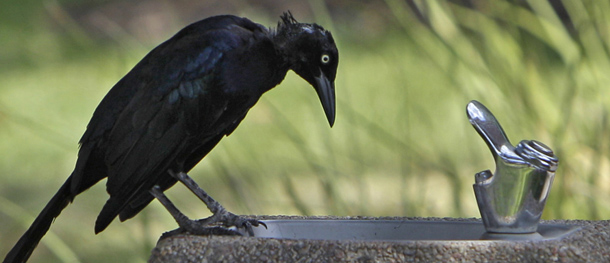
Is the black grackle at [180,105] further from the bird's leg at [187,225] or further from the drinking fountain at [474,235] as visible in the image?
the drinking fountain at [474,235]

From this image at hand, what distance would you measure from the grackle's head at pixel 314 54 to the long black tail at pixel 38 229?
1.46 feet

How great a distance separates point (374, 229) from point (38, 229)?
57cm

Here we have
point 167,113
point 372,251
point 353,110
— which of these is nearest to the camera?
point 372,251

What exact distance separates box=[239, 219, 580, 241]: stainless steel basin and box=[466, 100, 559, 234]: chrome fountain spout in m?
0.10

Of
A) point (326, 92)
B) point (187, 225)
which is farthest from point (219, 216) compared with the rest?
point (326, 92)

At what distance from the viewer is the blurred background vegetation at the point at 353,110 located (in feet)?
5.71

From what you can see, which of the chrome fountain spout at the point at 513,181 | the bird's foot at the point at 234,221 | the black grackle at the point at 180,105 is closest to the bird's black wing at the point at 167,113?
the black grackle at the point at 180,105

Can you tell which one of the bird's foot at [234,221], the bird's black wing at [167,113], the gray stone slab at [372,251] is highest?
the bird's black wing at [167,113]

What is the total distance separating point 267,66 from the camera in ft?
4.73

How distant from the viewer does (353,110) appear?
1825 mm

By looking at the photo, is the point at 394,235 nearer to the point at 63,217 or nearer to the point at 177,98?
the point at 177,98

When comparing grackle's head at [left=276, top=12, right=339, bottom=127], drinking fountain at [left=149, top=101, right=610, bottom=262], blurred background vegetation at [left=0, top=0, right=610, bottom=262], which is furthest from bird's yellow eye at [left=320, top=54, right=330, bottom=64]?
blurred background vegetation at [left=0, top=0, right=610, bottom=262]

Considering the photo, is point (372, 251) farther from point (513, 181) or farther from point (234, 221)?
point (234, 221)

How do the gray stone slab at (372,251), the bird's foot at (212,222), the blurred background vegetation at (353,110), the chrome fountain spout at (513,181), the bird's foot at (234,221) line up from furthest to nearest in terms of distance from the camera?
the blurred background vegetation at (353,110), the bird's foot at (234,221), the bird's foot at (212,222), the chrome fountain spout at (513,181), the gray stone slab at (372,251)
